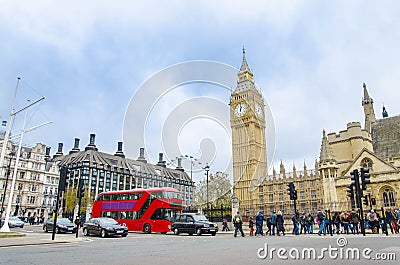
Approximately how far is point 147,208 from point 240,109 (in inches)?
2549

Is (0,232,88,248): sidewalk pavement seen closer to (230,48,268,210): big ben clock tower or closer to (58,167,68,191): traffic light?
(58,167,68,191): traffic light

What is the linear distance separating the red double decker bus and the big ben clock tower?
53274 mm

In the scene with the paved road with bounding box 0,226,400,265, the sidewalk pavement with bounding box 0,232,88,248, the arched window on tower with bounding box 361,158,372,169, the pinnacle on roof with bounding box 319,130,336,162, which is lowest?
the sidewalk pavement with bounding box 0,232,88,248

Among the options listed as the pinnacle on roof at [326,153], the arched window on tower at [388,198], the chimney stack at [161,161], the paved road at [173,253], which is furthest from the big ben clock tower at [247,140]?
the paved road at [173,253]

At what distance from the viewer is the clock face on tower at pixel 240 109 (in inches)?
3401

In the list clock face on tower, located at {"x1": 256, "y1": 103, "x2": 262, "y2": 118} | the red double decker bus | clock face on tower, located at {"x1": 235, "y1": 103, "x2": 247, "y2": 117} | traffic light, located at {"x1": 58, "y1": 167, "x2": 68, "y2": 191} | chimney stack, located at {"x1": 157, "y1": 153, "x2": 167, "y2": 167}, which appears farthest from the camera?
chimney stack, located at {"x1": 157, "y1": 153, "x2": 167, "y2": 167}

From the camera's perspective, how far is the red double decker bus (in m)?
25.5

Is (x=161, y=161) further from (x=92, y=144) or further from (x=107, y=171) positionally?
(x=107, y=171)

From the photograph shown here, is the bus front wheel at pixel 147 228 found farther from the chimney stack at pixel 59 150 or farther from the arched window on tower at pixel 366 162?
the chimney stack at pixel 59 150

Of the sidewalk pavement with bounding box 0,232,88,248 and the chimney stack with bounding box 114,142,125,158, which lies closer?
the sidewalk pavement with bounding box 0,232,88,248

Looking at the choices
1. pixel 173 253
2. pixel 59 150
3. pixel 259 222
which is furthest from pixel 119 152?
pixel 173 253

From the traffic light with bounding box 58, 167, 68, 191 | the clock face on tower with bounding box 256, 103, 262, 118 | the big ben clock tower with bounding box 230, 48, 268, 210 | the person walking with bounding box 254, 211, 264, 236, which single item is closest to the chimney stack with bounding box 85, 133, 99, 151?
the big ben clock tower with bounding box 230, 48, 268, 210

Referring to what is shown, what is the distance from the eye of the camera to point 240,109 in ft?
287

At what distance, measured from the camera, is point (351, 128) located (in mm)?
46438
